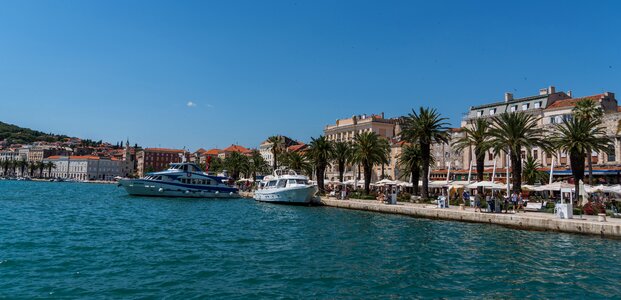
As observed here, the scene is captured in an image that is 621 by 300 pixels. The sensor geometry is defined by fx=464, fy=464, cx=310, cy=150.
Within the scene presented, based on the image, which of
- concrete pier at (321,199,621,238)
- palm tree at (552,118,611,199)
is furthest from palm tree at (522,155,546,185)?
concrete pier at (321,199,621,238)

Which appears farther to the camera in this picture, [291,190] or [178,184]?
[178,184]

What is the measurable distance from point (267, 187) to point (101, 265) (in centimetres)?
4716

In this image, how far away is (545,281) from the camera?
16.9 metres

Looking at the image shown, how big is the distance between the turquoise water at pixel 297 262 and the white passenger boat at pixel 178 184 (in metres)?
40.1

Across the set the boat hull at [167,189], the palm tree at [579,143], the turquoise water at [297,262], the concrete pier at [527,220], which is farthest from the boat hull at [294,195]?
the palm tree at [579,143]

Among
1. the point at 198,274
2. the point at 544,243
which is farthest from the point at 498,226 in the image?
the point at 198,274

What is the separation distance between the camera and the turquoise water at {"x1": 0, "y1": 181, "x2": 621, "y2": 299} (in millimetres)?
15070

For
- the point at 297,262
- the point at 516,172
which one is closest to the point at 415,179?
the point at 516,172

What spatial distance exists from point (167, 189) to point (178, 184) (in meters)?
1.82

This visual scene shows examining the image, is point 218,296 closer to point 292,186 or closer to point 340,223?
point 340,223

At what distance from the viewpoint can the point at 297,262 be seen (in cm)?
1973

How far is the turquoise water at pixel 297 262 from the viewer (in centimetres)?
1507

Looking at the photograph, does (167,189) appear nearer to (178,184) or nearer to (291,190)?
(178,184)

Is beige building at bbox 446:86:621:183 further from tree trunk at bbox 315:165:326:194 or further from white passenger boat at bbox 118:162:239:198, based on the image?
white passenger boat at bbox 118:162:239:198
